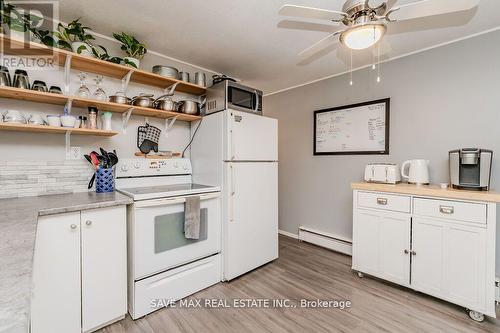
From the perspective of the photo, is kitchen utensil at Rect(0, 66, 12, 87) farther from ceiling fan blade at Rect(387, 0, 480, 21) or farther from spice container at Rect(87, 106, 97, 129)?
ceiling fan blade at Rect(387, 0, 480, 21)

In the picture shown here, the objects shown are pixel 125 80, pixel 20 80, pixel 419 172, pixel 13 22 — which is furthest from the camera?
pixel 419 172

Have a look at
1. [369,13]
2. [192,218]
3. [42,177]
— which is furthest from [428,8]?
[42,177]

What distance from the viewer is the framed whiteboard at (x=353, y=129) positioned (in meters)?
2.62

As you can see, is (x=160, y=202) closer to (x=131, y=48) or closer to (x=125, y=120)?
(x=125, y=120)

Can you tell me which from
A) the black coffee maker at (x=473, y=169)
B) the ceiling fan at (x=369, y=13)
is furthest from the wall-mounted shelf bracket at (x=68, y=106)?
the black coffee maker at (x=473, y=169)

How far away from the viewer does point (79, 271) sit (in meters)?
1.49

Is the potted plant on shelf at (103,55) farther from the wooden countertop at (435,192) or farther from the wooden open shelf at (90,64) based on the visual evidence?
the wooden countertop at (435,192)

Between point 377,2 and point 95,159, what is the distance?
94.0 inches

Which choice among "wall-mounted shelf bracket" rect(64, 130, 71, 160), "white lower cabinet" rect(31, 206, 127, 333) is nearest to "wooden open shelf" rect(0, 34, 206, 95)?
"wall-mounted shelf bracket" rect(64, 130, 71, 160)

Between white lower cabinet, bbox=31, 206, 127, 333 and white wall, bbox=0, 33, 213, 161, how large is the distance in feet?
2.30

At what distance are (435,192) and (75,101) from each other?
9.34 ft

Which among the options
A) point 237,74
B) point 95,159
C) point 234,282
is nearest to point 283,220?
point 234,282

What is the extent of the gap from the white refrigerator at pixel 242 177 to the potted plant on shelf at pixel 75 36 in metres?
1.09

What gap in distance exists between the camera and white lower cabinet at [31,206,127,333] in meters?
1.37
